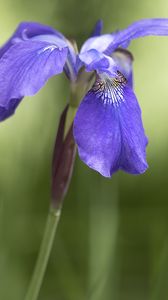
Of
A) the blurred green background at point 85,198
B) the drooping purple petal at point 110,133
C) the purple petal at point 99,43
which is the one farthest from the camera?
the blurred green background at point 85,198

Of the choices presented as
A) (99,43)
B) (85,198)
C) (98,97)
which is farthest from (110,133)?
(85,198)

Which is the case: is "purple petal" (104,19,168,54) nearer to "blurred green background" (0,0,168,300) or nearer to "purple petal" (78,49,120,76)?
"purple petal" (78,49,120,76)

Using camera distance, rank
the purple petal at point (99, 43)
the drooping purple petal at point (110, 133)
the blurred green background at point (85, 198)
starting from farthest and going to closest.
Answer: the blurred green background at point (85, 198)
the purple petal at point (99, 43)
the drooping purple petal at point (110, 133)

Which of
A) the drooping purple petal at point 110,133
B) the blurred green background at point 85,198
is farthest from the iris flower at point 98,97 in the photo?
the blurred green background at point 85,198

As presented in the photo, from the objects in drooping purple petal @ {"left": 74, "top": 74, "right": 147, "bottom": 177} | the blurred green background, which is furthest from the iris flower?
the blurred green background

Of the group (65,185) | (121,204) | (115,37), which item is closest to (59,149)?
(65,185)

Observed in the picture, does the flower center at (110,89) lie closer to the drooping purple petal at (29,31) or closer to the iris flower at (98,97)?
the iris flower at (98,97)

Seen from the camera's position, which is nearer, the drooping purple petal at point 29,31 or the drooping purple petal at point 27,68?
the drooping purple petal at point 27,68
